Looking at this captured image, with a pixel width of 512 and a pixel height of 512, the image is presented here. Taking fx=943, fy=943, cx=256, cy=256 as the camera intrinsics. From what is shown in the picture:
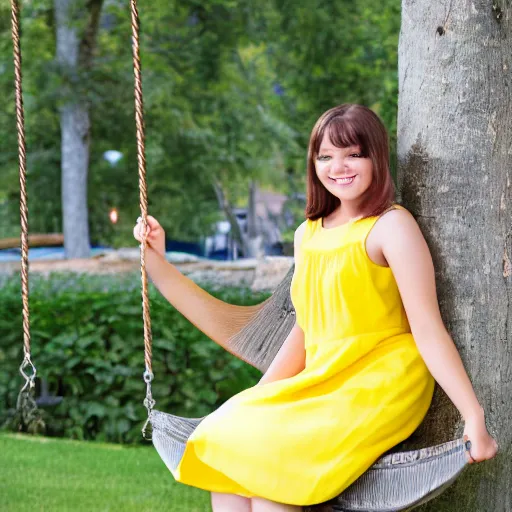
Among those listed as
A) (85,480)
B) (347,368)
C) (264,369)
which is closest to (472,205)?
(347,368)

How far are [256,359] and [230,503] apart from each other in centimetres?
60

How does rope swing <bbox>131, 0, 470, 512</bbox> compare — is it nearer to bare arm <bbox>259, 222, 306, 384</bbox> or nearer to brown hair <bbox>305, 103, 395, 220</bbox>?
bare arm <bbox>259, 222, 306, 384</bbox>

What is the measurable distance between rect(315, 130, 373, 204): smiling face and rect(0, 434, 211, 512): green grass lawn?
2.58 m

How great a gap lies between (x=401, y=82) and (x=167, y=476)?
3.11 m

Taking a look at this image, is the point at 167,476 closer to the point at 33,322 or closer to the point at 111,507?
the point at 111,507

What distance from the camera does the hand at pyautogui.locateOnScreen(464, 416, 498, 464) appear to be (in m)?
2.23

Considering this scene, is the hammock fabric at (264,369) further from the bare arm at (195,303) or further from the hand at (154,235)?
the hand at (154,235)

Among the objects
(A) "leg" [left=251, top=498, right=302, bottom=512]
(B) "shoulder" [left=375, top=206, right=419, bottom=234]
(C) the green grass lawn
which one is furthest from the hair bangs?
(C) the green grass lawn

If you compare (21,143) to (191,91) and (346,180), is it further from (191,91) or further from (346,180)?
(191,91)

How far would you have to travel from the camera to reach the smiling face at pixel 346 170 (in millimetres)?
2455

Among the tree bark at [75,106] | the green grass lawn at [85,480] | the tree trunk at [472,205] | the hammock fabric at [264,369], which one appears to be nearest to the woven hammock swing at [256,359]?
the hammock fabric at [264,369]

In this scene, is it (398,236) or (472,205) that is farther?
(472,205)

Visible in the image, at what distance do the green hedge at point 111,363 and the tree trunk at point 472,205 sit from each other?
3.44m

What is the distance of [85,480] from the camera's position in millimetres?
5055
